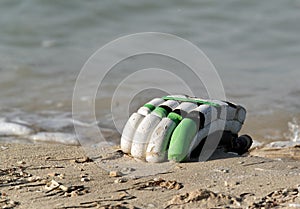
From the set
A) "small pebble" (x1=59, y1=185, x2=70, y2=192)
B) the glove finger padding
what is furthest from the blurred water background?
"small pebble" (x1=59, y1=185, x2=70, y2=192)

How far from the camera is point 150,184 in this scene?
9.27 ft

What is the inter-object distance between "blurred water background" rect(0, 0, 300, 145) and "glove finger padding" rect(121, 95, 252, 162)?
1771mm

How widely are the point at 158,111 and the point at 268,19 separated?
6.27m

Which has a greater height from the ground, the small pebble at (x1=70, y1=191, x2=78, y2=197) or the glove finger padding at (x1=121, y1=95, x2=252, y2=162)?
the glove finger padding at (x1=121, y1=95, x2=252, y2=162)

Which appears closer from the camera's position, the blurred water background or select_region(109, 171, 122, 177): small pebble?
select_region(109, 171, 122, 177): small pebble

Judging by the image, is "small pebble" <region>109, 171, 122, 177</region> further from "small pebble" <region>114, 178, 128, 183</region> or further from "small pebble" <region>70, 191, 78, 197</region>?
"small pebble" <region>70, 191, 78, 197</region>

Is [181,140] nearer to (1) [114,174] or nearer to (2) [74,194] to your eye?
(1) [114,174]

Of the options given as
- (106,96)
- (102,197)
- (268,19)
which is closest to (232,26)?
(268,19)

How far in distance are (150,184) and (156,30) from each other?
6387mm

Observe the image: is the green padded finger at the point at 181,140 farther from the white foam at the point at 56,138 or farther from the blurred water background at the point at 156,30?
the blurred water background at the point at 156,30

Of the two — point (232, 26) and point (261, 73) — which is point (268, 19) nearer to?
point (232, 26)

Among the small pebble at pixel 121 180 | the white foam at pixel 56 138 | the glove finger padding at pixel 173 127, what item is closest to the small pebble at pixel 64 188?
the small pebble at pixel 121 180

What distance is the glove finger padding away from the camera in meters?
3.13

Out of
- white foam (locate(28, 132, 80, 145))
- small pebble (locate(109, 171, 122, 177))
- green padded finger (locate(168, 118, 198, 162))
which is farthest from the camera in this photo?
white foam (locate(28, 132, 80, 145))
